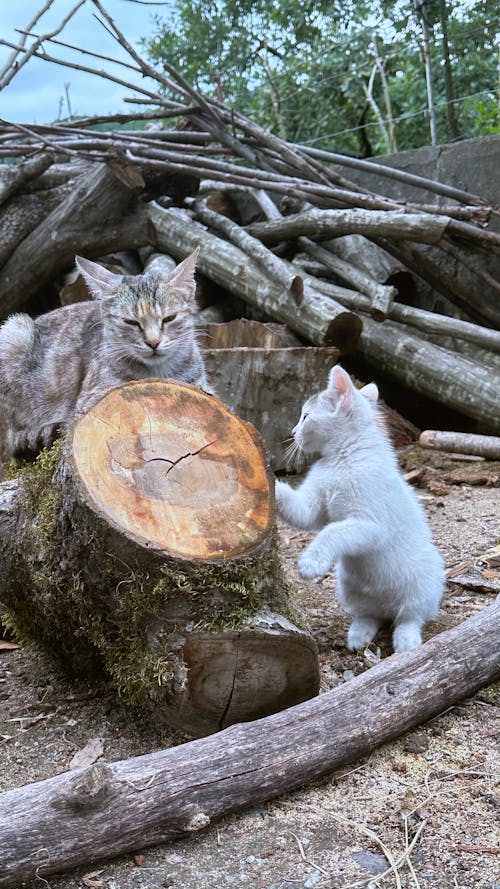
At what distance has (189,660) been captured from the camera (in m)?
2.61

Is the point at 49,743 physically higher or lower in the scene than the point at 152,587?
lower

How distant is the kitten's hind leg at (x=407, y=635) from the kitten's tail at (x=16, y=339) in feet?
8.05

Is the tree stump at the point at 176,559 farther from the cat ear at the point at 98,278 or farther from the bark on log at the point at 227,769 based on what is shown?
the cat ear at the point at 98,278

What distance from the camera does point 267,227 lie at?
24.2ft

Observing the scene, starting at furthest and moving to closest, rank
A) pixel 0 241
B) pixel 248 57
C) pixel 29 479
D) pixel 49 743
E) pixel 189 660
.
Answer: pixel 248 57 → pixel 0 241 → pixel 29 479 → pixel 49 743 → pixel 189 660

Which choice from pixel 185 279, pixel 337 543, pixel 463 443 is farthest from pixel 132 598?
pixel 463 443

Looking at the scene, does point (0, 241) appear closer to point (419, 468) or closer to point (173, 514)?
point (419, 468)

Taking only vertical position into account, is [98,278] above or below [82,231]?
below

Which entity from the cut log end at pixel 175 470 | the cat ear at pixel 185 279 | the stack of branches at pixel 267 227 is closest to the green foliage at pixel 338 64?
the stack of branches at pixel 267 227

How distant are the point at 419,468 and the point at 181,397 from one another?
3.11 meters

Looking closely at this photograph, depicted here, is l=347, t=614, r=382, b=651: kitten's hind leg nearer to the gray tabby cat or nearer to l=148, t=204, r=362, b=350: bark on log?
the gray tabby cat

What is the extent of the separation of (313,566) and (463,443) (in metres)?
3.26

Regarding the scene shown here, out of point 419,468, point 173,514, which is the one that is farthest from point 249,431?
point 419,468

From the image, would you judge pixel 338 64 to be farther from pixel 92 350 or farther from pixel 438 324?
pixel 92 350
